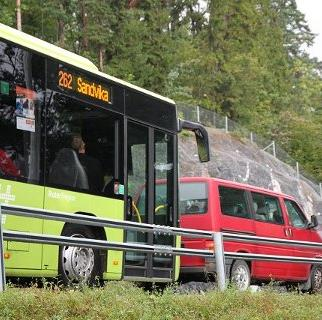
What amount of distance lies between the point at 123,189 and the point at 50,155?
170 centimetres

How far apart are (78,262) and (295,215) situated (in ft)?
26.8

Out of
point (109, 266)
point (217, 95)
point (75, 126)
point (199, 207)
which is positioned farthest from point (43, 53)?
point (217, 95)

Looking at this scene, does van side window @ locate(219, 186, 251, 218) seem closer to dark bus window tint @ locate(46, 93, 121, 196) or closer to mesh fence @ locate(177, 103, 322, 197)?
dark bus window tint @ locate(46, 93, 121, 196)

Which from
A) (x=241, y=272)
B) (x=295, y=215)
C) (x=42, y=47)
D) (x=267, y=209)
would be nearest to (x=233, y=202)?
(x=267, y=209)

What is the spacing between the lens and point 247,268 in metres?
14.1

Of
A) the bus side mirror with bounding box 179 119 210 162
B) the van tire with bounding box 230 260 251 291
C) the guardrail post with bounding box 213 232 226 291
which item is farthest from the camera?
the bus side mirror with bounding box 179 119 210 162

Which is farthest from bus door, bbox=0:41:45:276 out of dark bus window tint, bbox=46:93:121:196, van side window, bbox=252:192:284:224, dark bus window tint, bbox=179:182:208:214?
van side window, bbox=252:192:284:224

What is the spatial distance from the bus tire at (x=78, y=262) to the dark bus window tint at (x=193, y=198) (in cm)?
408

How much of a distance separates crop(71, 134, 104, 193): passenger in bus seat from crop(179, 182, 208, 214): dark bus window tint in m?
3.83

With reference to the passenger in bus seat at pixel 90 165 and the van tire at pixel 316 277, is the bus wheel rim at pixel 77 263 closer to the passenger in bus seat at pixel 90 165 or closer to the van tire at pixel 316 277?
the passenger in bus seat at pixel 90 165

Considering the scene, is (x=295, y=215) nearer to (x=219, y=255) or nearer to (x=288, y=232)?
(x=288, y=232)

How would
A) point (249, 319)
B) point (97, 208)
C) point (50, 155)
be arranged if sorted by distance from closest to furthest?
point (249, 319) < point (50, 155) < point (97, 208)

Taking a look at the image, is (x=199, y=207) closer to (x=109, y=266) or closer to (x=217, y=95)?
(x=109, y=266)

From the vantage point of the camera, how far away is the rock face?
3666 centimetres
